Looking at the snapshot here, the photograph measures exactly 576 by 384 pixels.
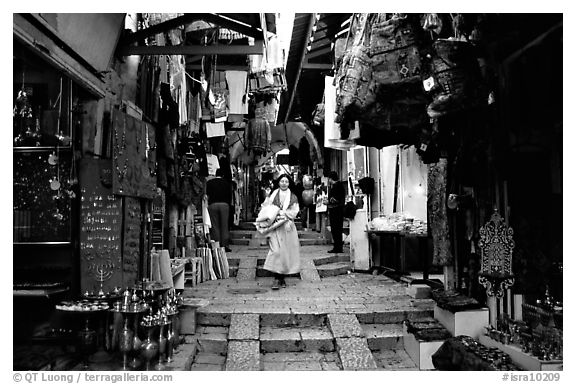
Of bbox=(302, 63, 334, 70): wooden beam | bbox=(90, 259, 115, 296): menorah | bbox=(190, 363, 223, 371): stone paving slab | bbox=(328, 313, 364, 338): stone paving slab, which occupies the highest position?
bbox=(302, 63, 334, 70): wooden beam

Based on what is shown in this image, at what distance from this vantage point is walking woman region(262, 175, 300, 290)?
8.80 m

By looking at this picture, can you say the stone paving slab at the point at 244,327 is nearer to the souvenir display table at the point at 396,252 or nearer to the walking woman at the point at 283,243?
the walking woman at the point at 283,243

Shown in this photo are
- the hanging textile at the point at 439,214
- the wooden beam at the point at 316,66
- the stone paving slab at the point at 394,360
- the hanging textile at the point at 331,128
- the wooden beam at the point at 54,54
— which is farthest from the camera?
the wooden beam at the point at 316,66

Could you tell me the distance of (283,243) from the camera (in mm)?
8906

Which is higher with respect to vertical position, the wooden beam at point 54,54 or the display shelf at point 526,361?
the wooden beam at point 54,54

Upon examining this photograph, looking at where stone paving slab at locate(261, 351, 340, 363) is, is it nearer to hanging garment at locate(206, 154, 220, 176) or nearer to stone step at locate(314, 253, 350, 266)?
stone step at locate(314, 253, 350, 266)

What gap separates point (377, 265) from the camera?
34.8 feet

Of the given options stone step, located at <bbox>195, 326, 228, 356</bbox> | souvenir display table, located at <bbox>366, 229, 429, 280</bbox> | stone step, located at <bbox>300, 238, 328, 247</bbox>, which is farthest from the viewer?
stone step, located at <bbox>300, 238, 328, 247</bbox>

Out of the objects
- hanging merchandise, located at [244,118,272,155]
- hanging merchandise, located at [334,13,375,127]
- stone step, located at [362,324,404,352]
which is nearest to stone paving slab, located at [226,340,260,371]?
stone step, located at [362,324,404,352]

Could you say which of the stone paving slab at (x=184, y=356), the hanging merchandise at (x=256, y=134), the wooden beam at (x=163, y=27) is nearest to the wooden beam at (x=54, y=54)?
the wooden beam at (x=163, y=27)

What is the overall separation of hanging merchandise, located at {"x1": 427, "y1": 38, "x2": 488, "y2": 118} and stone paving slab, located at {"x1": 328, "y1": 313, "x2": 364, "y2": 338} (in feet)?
9.95

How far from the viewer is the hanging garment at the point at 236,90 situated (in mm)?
10594

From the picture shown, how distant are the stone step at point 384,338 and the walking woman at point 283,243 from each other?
2863 mm
